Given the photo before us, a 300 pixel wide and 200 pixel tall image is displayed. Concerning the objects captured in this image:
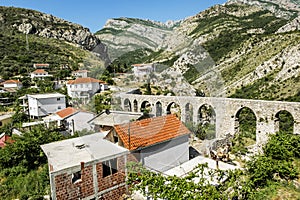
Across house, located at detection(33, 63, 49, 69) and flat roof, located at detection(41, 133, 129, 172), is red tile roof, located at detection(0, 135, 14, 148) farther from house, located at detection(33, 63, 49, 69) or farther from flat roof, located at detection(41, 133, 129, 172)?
house, located at detection(33, 63, 49, 69)

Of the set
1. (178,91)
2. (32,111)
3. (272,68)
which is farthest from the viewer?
(272,68)

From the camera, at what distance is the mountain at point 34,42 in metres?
43.1

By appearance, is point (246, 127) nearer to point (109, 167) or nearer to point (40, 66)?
point (109, 167)

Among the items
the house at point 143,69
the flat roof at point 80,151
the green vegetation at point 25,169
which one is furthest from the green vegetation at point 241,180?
the green vegetation at point 25,169

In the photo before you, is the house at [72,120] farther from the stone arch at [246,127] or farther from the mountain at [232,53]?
the stone arch at [246,127]

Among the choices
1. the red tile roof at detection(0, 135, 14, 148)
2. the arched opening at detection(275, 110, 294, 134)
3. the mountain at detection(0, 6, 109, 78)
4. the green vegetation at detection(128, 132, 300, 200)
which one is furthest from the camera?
the mountain at detection(0, 6, 109, 78)

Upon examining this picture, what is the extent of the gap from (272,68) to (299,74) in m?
6.20

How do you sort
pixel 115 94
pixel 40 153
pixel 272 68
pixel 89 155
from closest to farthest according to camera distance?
pixel 115 94
pixel 89 155
pixel 40 153
pixel 272 68

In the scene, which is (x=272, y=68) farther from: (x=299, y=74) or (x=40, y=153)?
(x=40, y=153)

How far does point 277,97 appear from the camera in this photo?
26797mm

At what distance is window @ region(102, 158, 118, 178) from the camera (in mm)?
6660

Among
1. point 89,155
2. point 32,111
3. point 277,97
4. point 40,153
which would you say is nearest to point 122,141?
point 89,155

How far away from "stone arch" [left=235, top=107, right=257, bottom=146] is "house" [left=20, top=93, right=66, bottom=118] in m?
17.6

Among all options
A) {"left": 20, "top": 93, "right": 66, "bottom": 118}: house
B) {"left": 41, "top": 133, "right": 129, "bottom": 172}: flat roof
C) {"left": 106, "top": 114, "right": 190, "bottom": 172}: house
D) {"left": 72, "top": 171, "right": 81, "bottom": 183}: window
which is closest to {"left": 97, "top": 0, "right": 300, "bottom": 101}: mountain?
{"left": 106, "top": 114, "right": 190, "bottom": 172}: house
